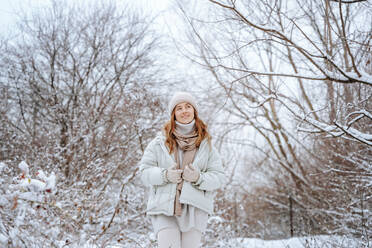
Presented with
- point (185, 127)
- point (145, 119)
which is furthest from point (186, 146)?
point (145, 119)

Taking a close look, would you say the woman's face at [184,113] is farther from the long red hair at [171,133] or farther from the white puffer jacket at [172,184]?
the white puffer jacket at [172,184]

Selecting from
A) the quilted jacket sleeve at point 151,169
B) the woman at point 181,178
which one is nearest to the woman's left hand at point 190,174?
the woman at point 181,178

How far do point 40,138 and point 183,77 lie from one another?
4.13 m

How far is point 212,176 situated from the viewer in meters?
2.47

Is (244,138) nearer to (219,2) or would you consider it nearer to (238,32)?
(238,32)

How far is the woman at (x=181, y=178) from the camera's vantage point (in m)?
2.38

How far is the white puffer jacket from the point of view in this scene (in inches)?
94.0

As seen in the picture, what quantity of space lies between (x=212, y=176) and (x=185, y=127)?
0.47 meters

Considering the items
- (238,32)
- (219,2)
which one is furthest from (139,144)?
(219,2)

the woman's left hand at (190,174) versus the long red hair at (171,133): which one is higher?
the long red hair at (171,133)

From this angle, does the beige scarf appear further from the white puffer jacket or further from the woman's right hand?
the woman's right hand

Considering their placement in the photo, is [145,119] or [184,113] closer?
[184,113]

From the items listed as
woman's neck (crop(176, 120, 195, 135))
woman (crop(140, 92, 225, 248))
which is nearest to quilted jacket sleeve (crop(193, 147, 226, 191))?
woman (crop(140, 92, 225, 248))

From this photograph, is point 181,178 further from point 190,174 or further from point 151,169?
point 151,169
